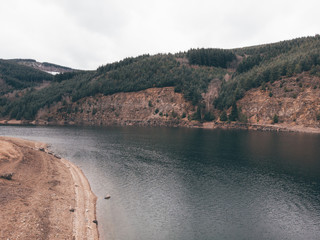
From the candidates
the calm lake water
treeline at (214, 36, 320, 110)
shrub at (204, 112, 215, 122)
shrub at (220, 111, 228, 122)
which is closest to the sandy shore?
the calm lake water

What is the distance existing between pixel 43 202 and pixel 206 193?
2660cm

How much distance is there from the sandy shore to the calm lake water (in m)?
2.62

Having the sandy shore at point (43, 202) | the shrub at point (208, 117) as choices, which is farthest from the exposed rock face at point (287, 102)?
the sandy shore at point (43, 202)

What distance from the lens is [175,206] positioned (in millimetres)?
37094

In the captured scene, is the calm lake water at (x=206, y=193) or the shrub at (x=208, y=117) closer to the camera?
the calm lake water at (x=206, y=193)

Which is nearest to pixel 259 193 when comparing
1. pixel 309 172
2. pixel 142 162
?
pixel 309 172

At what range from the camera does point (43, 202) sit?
111 ft

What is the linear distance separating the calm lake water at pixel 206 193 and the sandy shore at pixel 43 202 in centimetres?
262

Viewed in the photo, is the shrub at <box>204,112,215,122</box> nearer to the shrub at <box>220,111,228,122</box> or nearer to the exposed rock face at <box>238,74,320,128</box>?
the shrub at <box>220,111,228,122</box>

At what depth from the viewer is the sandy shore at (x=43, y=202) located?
87.4ft

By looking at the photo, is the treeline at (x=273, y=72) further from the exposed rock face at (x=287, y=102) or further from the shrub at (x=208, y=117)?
the shrub at (x=208, y=117)

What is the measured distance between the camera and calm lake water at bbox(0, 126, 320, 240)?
3041 cm

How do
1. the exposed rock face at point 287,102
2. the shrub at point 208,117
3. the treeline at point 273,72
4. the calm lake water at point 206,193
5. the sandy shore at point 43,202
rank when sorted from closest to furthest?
the sandy shore at point 43,202 < the calm lake water at point 206,193 < the exposed rock face at point 287,102 < the treeline at point 273,72 < the shrub at point 208,117

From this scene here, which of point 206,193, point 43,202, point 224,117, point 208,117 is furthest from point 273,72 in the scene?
point 43,202
